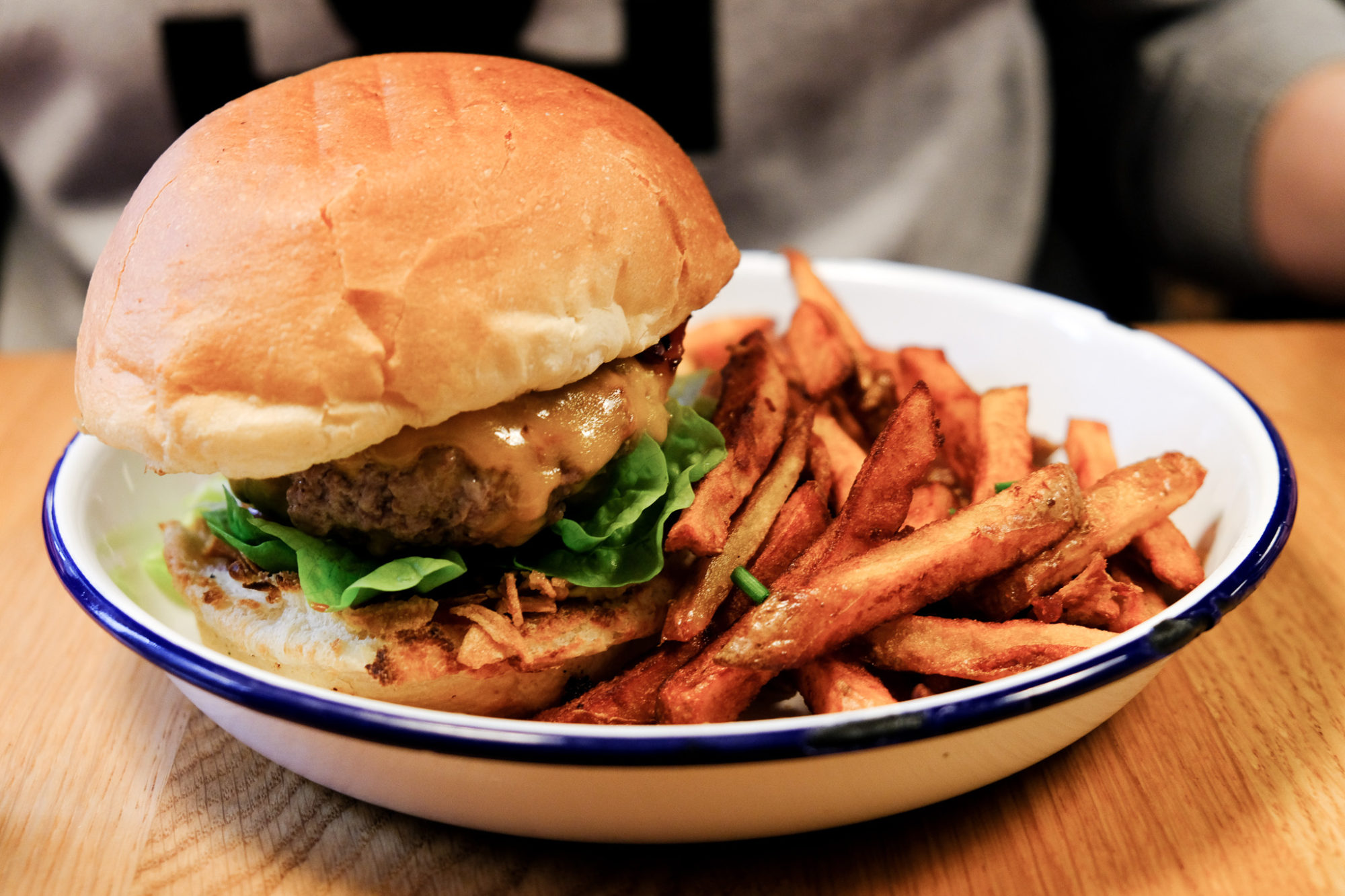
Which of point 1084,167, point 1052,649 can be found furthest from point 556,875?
point 1084,167

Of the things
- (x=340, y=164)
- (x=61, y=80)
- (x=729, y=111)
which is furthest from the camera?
(x=729, y=111)

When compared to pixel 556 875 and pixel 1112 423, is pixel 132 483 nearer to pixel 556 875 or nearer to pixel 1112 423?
pixel 556 875

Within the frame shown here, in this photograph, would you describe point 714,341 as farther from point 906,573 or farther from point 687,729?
point 687,729


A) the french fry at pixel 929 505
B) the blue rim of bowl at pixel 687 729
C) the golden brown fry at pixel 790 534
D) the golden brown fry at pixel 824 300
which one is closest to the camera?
the blue rim of bowl at pixel 687 729

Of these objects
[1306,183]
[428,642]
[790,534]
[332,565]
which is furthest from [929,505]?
[1306,183]

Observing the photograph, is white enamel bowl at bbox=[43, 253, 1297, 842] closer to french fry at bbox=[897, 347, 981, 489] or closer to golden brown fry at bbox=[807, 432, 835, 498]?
french fry at bbox=[897, 347, 981, 489]

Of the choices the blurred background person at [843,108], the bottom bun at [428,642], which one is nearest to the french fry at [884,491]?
the bottom bun at [428,642]

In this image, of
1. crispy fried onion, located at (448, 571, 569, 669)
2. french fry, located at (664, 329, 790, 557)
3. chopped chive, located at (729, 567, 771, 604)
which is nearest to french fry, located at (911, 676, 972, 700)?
chopped chive, located at (729, 567, 771, 604)

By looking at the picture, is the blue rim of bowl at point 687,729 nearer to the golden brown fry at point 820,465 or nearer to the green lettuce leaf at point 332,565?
the green lettuce leaf at point 332,565
